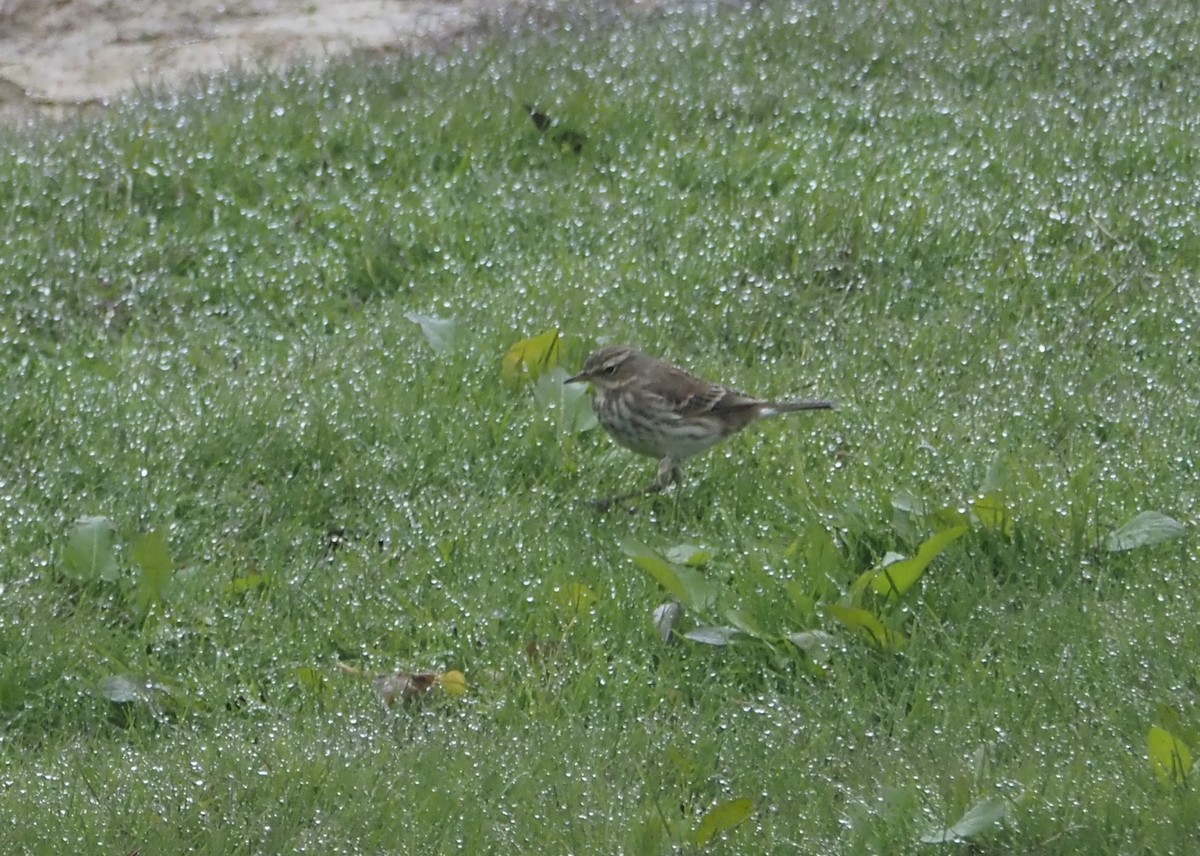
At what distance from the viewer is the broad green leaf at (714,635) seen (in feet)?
15.9

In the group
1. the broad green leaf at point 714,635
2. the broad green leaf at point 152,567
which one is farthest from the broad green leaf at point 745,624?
the broad green leaf at point 152,567

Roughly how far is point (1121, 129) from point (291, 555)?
4838mm

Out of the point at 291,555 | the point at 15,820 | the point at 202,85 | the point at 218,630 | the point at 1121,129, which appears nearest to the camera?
the point at 15,820

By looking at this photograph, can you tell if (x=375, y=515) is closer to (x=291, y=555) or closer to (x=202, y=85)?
(x=291, y=555)

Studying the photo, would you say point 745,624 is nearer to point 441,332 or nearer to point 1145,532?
point 1145,532

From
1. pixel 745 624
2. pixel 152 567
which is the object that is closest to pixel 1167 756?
pixel 745 624

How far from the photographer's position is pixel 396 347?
6859 millimetres

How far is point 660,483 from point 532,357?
95 centimetres

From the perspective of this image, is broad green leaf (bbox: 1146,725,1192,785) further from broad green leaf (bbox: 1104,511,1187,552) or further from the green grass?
broad green leaf (bbox: 1104,511,1187,552)

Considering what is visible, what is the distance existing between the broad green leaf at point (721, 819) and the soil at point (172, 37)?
728 centimetres

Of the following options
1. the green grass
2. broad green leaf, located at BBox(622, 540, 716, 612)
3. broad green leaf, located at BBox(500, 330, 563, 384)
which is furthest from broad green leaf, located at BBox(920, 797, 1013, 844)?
broad green leaf, located at BBox(500, 330, 563, 384)

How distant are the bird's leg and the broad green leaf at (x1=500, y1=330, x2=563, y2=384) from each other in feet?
2.54

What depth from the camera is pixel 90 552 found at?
552 centimetres

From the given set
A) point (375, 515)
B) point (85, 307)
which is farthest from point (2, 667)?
point (85, 307)
